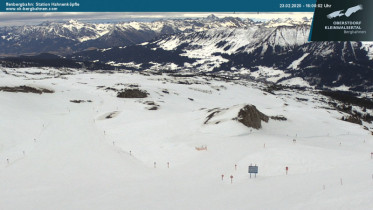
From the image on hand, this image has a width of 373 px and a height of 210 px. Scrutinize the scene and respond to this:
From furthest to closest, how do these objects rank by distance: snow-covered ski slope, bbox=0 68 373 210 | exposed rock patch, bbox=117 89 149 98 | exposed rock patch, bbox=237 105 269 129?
exposed rock patch, bbox=117 89 149 98 < exposed rock patch, bbox=237 105 269 129 < snow-covered ski slope, bbox=0 68 373 210

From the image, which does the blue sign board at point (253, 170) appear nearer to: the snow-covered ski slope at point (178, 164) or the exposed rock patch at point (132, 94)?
the snow-covered ski slope at point (178, 164)

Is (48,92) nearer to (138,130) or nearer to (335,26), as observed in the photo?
(138,130)

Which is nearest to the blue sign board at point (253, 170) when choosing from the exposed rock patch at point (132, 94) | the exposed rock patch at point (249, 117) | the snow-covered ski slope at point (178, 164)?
the snow-covered ski slope at point (178, 164)

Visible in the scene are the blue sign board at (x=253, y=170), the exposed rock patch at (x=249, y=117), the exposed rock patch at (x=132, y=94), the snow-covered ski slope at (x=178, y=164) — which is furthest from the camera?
the exposed rock patch at (x=132, y=94)

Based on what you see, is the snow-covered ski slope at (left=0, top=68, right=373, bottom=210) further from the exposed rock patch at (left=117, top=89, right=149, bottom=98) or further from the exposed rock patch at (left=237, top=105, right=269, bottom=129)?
the exposed rock patch at (left=117, top=89, right=149, bottom=98)

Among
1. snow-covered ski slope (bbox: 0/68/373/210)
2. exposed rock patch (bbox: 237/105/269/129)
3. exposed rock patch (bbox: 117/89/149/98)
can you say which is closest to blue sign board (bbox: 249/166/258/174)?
snow-covered ski slope (bbox: 0/68/373/210)

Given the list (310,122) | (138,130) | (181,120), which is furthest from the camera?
(310,122)

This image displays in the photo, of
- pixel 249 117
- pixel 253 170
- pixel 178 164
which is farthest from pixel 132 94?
pixel 253 170

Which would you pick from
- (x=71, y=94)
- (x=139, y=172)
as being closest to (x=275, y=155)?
(x=139, y=172)
